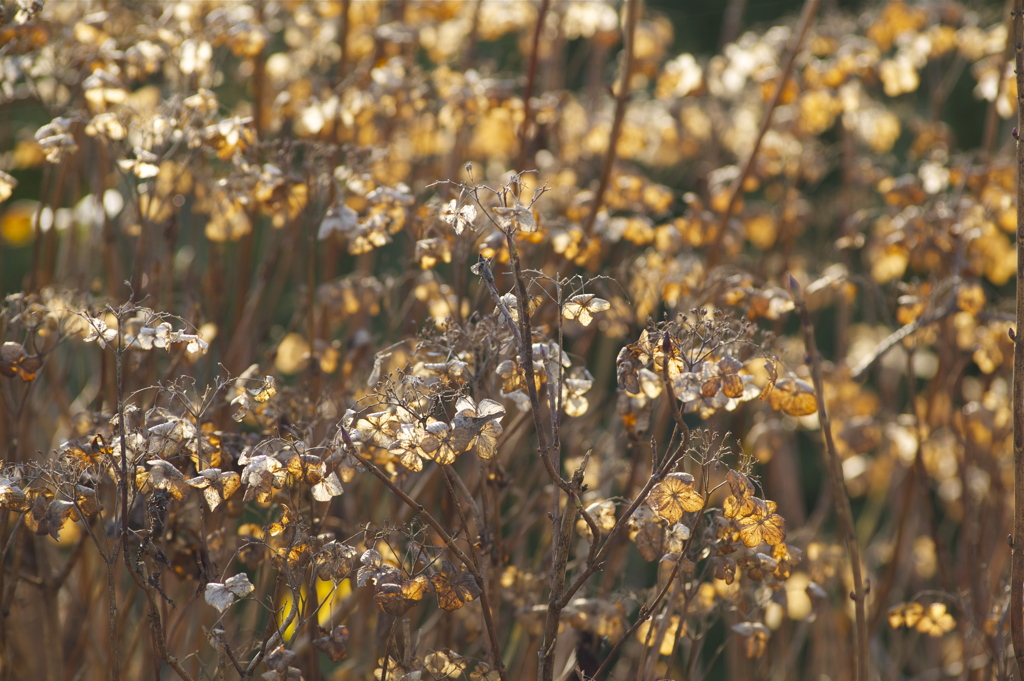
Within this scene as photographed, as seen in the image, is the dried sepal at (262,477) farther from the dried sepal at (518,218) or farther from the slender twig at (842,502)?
the slender twig at (842,502)

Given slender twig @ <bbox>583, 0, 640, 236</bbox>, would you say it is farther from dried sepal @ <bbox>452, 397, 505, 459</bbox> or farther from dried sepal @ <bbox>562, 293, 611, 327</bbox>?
dried sepal @ <bbox>452, 397, 505, 459</bbox>

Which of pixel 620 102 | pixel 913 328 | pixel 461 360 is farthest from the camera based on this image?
pixel 620 102

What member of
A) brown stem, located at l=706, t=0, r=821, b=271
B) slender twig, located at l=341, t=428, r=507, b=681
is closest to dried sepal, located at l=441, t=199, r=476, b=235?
slender twig, located at l=341, t=428, r=507, b=681

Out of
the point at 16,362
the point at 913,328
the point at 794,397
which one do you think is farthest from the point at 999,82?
the point at 16,362

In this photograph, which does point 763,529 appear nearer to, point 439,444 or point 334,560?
point 439,444

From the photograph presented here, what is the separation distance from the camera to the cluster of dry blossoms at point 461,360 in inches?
43.6

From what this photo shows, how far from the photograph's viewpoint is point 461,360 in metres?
1.25

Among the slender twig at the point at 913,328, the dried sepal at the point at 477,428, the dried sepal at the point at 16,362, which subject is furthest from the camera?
the slender twig at the point at 913,328

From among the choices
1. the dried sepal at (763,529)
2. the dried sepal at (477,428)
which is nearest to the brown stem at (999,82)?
the dried sepal at (763,529)

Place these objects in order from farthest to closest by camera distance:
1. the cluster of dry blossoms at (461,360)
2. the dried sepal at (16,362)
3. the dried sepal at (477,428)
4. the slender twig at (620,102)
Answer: the slender twig at (620,102), the dried sepal at (16,362), the cluster of dry blossoms at (461,360), the dried sepal at (477,428)

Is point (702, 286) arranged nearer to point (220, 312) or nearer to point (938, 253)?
point (938, 253)

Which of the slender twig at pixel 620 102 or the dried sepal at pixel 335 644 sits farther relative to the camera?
the slender twig at pixel 620 102

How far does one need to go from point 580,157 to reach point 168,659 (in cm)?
199

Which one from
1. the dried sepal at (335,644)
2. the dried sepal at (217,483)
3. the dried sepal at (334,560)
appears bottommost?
the dried sepal at (335,644)
